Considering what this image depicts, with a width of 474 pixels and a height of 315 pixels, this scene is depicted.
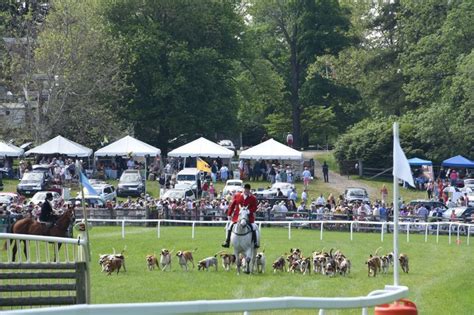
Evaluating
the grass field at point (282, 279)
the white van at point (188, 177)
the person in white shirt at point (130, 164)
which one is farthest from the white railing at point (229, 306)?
the person in white shirt at point (130, 164)

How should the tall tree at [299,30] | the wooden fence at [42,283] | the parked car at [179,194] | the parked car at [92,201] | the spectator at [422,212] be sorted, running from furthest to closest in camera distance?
the tall tree at [299,30] < the parked car at [179,194] < the parked car at [92,201] < the spectator at [422,212] < the wooden fence at [42,283]

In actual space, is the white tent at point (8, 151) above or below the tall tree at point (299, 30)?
below

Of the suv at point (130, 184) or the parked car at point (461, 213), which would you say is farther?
the suv at point (130, 184)

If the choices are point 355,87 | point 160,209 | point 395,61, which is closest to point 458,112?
point 395,61

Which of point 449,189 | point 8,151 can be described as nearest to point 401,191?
point 449,189

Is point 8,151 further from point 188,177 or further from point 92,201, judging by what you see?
point 92,201

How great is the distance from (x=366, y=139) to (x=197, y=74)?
11.4 meters

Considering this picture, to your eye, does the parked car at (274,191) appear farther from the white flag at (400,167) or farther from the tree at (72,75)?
the white flag at (400,167)

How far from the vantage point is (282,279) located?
22828 millimetres

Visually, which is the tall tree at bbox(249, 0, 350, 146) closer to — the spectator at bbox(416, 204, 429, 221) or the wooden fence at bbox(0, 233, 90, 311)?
the spectator at bbox(416, 204, 429, 221)

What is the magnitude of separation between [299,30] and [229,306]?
246 feet

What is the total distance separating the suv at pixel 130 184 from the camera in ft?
176

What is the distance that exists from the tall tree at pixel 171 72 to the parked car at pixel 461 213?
27.6m

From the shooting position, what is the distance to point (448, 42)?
223 feet
